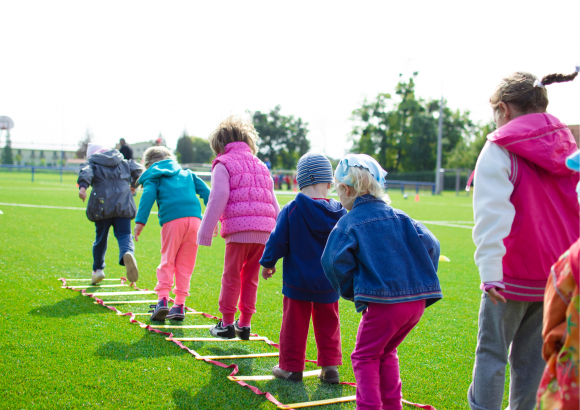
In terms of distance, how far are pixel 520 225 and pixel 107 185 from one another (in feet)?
16.3

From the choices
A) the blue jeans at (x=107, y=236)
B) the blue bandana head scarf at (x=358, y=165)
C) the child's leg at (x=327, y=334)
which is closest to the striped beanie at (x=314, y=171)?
the blue bandana head scarf at (x=358, y=165)

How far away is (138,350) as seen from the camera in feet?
12.3

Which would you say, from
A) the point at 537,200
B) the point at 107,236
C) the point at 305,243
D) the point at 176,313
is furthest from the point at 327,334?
the point at 107,236

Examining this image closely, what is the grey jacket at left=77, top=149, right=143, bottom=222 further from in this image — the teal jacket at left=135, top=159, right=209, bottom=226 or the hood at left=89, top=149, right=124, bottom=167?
the teal jacket at left=135, top=159, right=209, bottom=226

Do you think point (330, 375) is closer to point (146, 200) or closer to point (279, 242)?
point (279, 242)

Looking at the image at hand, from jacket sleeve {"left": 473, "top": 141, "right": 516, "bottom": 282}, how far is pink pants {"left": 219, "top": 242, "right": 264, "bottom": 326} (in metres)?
2.17

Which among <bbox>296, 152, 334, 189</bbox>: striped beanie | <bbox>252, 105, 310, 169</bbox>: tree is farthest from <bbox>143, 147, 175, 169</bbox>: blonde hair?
<bbox>252, 105, 310, 169</bbox>: tree

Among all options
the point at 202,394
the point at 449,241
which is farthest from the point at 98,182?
the point at 449,241

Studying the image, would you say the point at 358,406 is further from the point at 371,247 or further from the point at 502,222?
the point at 502,222

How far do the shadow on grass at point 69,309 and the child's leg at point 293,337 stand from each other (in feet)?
7.49

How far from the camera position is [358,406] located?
8.45 feet

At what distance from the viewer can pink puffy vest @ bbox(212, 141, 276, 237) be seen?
4.11 m

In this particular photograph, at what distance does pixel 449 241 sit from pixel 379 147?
52.0 meters

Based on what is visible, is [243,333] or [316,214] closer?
[316,214]
